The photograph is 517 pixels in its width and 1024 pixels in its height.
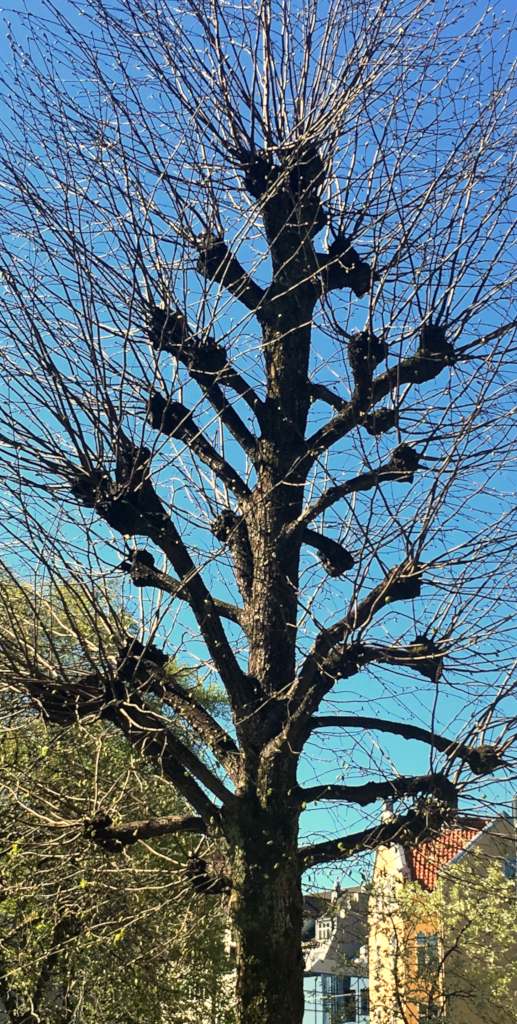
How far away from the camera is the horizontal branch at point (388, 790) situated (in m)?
5.36

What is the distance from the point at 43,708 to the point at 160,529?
115 centimetres

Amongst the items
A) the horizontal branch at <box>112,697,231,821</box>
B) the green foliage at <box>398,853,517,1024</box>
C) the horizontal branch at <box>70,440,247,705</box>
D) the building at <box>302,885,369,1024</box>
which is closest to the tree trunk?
the horizontal branch at <box>112,697,231,821</box>

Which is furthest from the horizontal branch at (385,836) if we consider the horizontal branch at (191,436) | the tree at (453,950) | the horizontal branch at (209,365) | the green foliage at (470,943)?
the green foliage at (470,943)

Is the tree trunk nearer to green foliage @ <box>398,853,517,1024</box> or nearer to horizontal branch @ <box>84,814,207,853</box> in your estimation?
horizontal branch @ <box>84,814,207,853</box>

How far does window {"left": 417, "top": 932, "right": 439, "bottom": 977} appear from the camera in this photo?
13753 millimetres

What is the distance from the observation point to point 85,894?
580 cm

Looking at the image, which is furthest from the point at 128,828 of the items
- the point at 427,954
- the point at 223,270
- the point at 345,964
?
the point at 345,964

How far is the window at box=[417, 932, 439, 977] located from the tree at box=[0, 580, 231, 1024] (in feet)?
14.8

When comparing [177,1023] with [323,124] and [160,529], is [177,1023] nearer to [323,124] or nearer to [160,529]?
[160,529]

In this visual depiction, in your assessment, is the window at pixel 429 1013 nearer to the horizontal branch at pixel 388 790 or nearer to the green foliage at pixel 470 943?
the green foliage at pixel 470 943

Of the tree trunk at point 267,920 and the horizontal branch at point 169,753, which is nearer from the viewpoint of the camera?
the tree trunk at point 267,920

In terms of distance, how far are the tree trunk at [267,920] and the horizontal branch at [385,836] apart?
15.9 inches

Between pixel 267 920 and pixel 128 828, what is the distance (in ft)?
2.98

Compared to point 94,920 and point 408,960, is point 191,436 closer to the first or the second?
point 94,920
